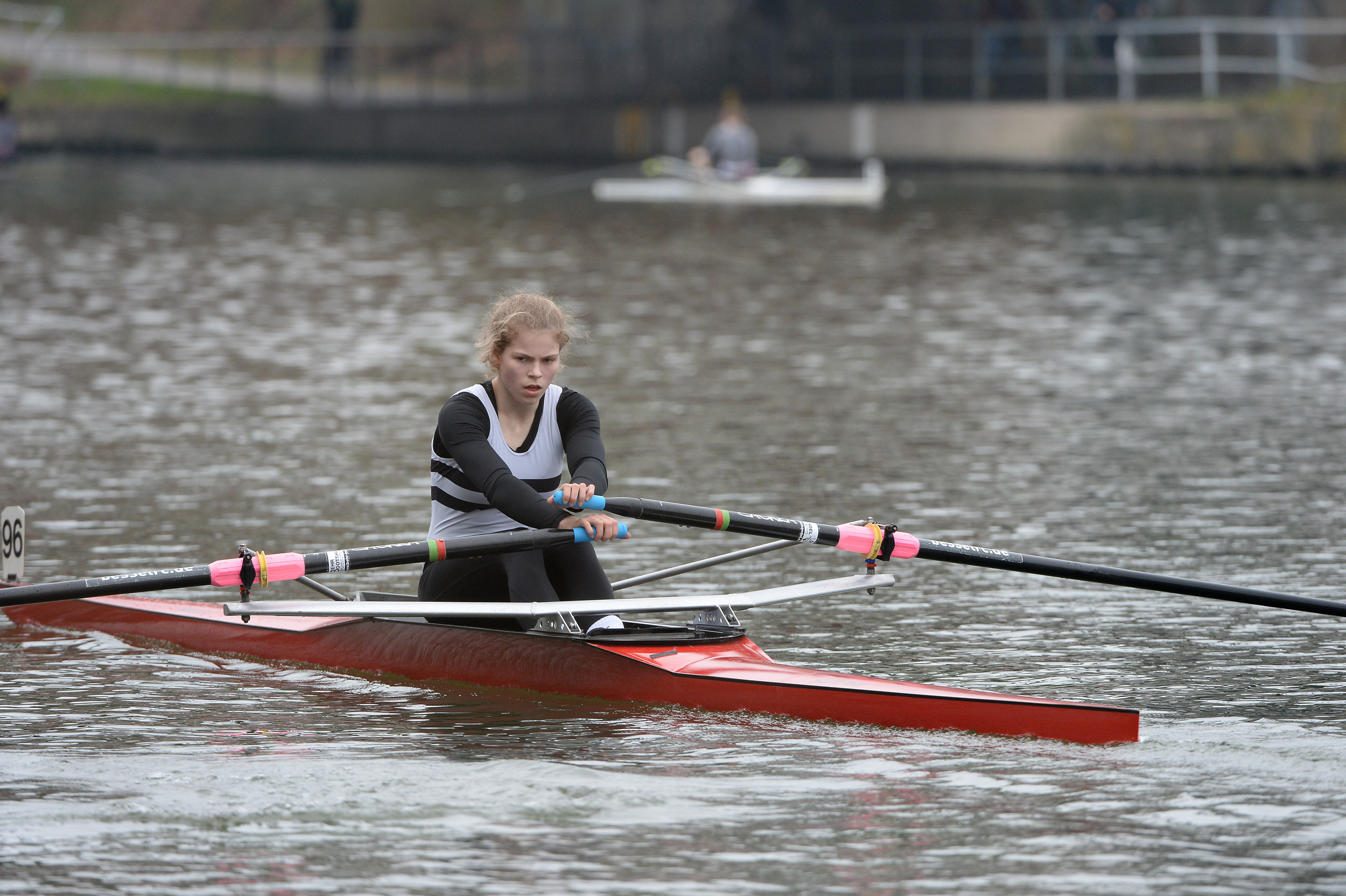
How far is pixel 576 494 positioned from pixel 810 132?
37.1 meters

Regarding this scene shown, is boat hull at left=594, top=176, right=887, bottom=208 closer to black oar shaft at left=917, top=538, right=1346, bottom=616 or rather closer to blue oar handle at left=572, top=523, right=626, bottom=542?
black oar shaft at left=917, top=538, right=1346, bottom=616

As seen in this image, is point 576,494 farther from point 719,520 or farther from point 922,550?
point 922,550

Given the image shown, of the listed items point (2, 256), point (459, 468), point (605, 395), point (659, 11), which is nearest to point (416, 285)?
point (2, 256)

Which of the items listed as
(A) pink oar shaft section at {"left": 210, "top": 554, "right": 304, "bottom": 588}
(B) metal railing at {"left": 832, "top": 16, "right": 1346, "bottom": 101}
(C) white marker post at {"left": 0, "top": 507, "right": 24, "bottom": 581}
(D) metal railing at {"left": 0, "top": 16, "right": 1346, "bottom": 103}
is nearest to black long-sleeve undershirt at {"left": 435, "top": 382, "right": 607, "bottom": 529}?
(A) pink oar shaft section at {"left": 210, "top": 554, "right": 304, "bottom": 588}

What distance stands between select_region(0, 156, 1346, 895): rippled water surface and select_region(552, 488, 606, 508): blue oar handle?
0.75 meters

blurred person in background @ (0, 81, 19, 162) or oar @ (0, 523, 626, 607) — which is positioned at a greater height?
blurred person in background @ (0, 81, 19, 162)

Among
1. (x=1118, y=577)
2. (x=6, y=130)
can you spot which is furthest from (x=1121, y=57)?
(x=1118, y=577)

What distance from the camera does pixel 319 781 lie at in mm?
6516

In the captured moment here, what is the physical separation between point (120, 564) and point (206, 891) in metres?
4.31

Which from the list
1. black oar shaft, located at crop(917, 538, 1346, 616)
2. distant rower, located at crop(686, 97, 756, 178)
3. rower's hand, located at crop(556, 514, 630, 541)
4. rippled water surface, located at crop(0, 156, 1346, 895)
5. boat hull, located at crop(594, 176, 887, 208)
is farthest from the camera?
distant rower, located at crop(686, 97, 756, 178)

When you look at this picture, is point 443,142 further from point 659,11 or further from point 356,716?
point 356,716

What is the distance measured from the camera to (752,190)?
3212cm

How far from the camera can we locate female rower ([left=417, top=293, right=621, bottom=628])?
7410 millimetres

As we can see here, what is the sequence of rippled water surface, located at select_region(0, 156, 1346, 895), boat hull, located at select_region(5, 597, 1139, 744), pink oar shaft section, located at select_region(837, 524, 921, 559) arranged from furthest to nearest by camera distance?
1. pink oar shaft section, located at select_region(837, 524, 921, 559)
2. boat hull, located at select_region(5, 597, 1139, 744)
3. rippled water surface, located at select_region(0, 156, 1346, 895)
